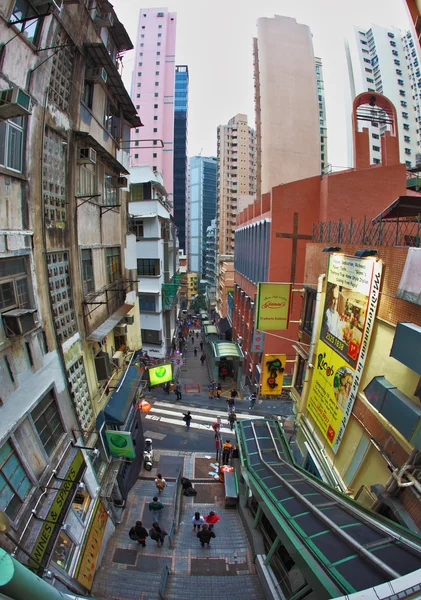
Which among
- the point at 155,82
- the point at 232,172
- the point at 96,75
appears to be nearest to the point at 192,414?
the point at 96,75

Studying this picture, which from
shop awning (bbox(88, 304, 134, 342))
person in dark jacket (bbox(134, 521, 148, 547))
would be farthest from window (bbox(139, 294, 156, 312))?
person in dark jacket (bbox(134, 521, 148, 547))

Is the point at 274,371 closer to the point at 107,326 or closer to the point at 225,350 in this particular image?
the point at 225,350

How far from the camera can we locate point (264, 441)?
11945 mm

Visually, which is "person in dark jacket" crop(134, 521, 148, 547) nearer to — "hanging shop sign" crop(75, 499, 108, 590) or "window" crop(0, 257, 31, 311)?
"hanging shop sign" crop(75, 499, 108, 590)

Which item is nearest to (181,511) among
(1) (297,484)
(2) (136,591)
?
(2) (136,591)

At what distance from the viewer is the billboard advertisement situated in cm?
2031

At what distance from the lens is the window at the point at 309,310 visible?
507 inches

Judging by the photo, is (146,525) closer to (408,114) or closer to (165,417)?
(165,417)

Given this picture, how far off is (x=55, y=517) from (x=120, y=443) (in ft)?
13.1

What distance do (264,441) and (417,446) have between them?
7.11 meters

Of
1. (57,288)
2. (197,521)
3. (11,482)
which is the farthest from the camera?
(197,521)

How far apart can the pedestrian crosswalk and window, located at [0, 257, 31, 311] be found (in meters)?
15.1

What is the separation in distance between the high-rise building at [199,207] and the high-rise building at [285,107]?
6000 centimetres

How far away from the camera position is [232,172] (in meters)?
72.7
